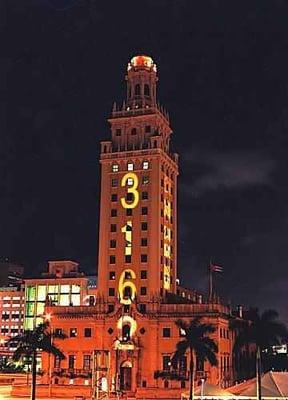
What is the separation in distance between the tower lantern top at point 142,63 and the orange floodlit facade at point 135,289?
185mm

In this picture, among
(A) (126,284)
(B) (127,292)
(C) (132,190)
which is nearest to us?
(B) (127,292)

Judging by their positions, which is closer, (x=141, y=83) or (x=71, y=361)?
(x=71, y=361)

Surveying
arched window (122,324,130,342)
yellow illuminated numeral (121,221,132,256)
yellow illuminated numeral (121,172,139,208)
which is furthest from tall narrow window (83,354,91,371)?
yellow illuminated numeral (121,172,139,208)

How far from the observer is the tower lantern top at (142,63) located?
417 feet

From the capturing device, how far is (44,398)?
10081cm

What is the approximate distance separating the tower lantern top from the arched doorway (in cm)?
5289

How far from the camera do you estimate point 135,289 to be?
11538 centimetres

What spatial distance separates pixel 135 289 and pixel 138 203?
1469 centimetres

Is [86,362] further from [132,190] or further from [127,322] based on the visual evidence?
[132,190]

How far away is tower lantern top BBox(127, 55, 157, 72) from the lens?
127225mm

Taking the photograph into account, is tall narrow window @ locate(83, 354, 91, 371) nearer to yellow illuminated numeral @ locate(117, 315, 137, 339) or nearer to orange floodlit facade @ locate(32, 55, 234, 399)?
orange floodlit facade @ locate(32, 55, 234, 399)

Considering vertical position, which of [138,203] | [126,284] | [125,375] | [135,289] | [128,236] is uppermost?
[138,203]

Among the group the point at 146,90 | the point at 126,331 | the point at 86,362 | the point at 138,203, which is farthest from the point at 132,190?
the point at 86,362

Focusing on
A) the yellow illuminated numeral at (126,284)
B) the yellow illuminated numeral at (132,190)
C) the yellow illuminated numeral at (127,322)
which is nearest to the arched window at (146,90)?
the yellow illuminated numeral at (132,190)
